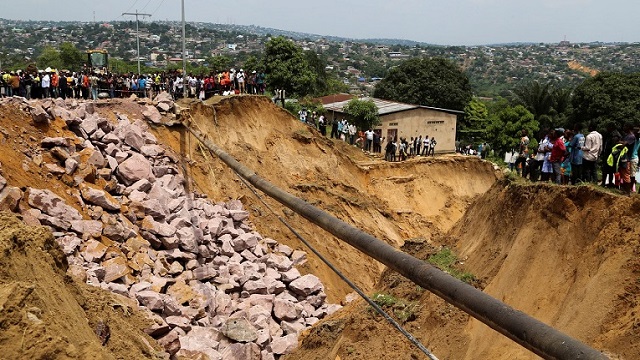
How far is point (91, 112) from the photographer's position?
18.8 meters

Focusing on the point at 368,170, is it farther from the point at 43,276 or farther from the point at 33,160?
the point at 43,276

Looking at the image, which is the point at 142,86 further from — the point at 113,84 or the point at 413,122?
the point at 413,122

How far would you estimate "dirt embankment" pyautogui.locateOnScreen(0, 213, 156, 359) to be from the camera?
4586mm

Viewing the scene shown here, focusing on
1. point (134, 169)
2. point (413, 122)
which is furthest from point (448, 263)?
point (413, 122)

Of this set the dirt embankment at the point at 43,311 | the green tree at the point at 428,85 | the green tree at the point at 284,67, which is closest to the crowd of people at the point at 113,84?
the green tree at the point at 284,67

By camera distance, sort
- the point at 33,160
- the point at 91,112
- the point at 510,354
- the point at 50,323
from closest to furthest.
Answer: the point at 50,323
the point at 510,354
the point at 33,160
the point at 91,112

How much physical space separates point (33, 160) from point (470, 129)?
4071 cm

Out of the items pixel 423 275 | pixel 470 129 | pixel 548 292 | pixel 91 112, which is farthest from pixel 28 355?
pixel 470 129

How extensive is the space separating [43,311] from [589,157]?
10.7 metres

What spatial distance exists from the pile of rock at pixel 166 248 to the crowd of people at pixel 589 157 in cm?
708

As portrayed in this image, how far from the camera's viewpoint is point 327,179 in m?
24.4

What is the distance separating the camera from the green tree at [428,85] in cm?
5594

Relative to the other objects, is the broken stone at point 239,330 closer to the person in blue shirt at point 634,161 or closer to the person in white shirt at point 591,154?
the person in white shirt at point 591,154

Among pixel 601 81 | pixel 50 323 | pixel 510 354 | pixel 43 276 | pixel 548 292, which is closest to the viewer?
pixel 50 323
